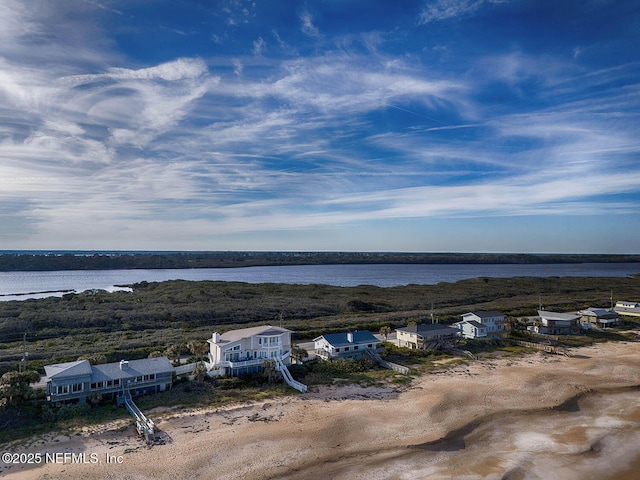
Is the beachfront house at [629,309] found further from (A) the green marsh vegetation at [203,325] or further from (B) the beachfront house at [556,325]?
(B) the beachfront house at [556,325]

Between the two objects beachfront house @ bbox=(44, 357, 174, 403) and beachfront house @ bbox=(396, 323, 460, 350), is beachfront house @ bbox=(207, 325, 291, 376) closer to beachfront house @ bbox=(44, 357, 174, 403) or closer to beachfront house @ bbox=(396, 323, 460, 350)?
beachfront house @ bbox=(44, 357, 174, 403)

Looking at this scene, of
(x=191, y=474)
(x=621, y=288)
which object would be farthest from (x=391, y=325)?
(x=621, y=288)

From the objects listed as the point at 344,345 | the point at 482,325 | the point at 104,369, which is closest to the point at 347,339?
the point at 344,345

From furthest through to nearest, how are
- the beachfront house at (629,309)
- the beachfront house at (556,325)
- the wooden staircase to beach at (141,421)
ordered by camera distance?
the beachfront house at (629,309)
the beachfront house at (556,325)
the wooden staircase to beach at (141,421)

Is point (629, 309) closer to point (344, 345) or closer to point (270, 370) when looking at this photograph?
point (344, 345)

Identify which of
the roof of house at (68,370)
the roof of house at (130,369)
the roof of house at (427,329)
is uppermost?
the roof of house at (68,370)

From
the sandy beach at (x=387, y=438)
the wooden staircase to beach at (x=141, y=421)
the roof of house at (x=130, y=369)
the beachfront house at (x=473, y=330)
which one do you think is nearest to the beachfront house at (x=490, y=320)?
the beachfront house at (x=473, y=330)
